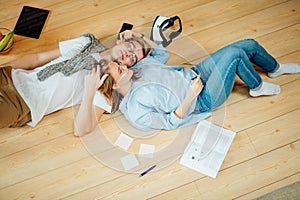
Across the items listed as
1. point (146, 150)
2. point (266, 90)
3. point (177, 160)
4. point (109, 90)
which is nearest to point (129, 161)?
point (146, 150)

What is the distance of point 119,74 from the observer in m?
1.68

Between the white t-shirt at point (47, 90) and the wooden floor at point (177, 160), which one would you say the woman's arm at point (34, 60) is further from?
the wooden floor at point (177, 160)

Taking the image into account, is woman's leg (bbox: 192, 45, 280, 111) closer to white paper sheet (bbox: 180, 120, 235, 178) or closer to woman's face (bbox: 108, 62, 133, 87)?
white paper sheet (bbox: 180, 120, 235, 178)

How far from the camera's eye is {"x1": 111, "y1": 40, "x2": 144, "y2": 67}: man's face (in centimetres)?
171

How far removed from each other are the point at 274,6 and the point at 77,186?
4.23ft

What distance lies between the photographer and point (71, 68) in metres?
1.73

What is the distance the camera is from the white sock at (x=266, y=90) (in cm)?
178

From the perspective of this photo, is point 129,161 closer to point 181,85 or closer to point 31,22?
point 181,85

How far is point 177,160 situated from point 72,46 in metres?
0.69

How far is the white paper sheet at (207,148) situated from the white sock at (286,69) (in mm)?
337

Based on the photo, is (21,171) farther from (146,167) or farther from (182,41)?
(182,41)

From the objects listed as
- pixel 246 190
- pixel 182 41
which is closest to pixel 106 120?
pixel 182 41

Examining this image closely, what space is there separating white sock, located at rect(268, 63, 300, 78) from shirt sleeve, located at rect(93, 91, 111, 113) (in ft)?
2.46

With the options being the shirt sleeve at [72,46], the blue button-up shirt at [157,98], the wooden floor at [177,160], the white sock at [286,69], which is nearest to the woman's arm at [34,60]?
the shirt sleeve at [72,46]
